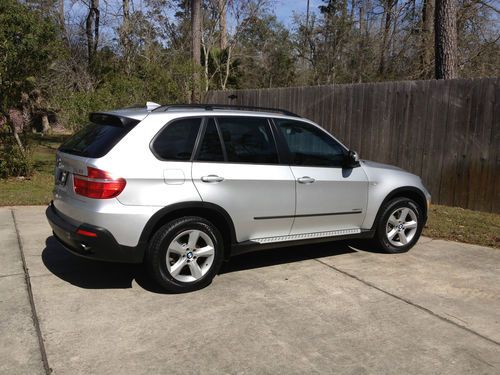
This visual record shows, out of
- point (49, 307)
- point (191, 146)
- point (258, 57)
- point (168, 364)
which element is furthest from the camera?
point (258, 57)

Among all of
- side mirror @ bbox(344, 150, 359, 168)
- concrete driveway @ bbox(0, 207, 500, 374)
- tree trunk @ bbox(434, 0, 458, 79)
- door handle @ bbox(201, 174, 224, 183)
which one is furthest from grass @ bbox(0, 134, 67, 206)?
tree trunk @ bbox(434, 0, 458, 79)

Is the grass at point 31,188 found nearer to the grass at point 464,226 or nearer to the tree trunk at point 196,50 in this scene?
the tree trunk at point 196,50

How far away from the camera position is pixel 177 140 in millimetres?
4508

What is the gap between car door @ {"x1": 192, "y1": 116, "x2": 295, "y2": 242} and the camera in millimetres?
4570

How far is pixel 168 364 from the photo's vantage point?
333cm

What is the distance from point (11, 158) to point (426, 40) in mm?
11753

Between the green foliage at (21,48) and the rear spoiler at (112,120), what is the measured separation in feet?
20.5

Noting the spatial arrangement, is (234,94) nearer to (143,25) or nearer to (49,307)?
(49,307)

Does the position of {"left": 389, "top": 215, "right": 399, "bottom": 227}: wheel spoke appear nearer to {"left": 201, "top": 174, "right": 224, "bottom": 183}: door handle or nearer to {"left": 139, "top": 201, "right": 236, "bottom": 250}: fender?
{"left": 139, "top": 201, "right": 236, "bottom": 250}: fender

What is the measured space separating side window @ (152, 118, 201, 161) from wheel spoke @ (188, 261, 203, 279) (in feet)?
3.20

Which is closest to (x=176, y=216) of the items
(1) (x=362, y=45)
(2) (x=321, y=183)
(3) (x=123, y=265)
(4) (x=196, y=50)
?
(3) (x=123, y=265)

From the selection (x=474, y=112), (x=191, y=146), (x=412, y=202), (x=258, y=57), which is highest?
(x=258, y=57)

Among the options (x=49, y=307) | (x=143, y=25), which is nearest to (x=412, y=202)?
(x=49, y=307)

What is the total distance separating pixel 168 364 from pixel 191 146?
200 cm
